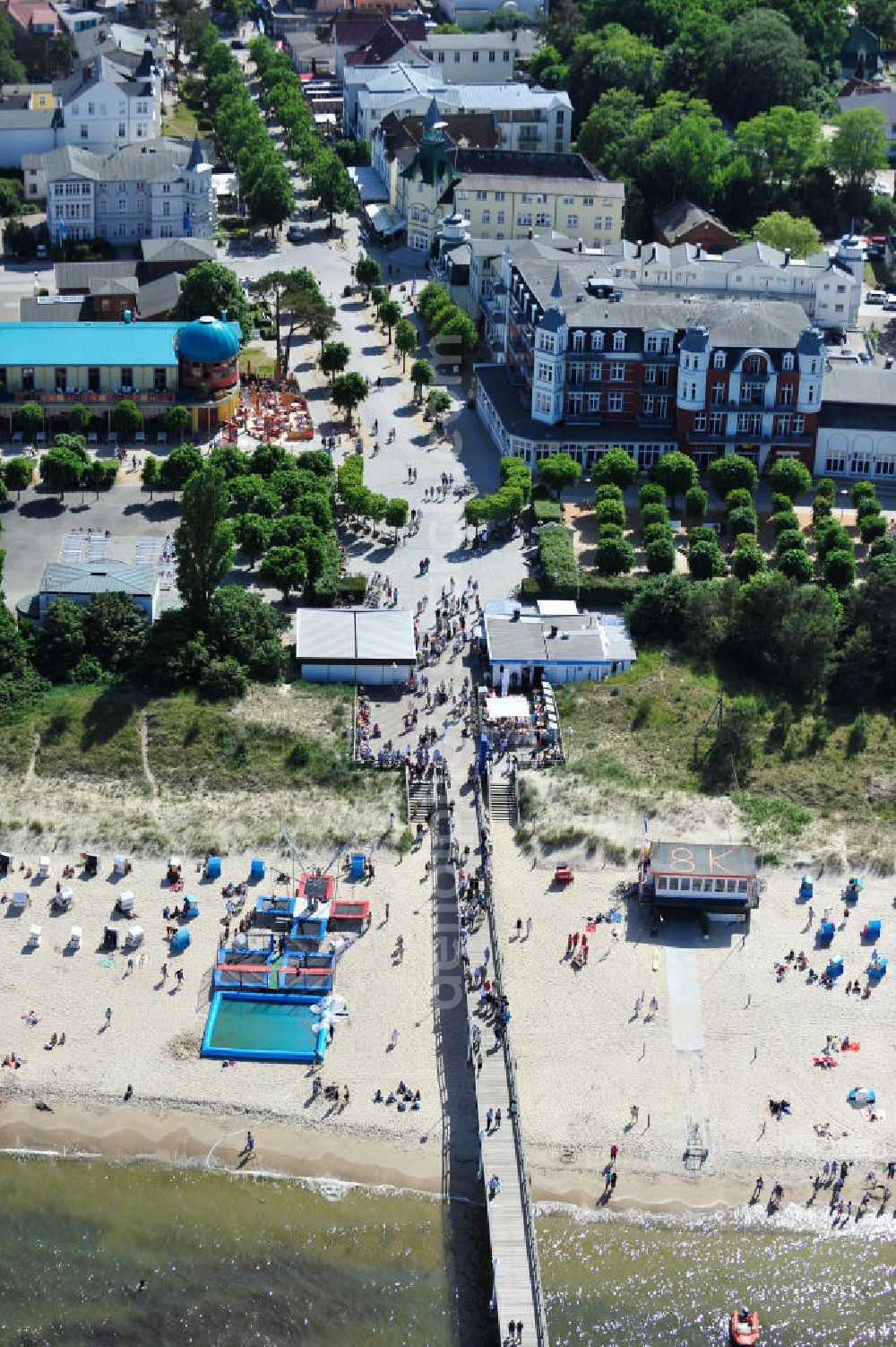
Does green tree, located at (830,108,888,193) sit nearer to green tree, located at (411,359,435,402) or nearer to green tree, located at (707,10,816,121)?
green tree, located at (707,10,816,121)

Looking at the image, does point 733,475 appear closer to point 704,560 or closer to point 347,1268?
point 704,560

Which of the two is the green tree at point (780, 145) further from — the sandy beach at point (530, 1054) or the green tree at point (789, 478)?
the sandy beach at point (530, 1054)

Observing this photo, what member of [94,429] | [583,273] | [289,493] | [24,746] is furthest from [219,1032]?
[583,273]

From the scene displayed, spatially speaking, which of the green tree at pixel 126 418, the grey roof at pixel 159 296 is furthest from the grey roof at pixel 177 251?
the green tree at pixel 126 418

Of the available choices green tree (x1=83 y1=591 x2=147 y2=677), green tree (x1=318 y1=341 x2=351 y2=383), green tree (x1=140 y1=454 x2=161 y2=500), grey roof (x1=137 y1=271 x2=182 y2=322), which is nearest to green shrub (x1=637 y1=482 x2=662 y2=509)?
green tree (x1=318 y1=341 x2=351 y2=383)

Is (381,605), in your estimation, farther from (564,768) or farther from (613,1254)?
(613,1254)

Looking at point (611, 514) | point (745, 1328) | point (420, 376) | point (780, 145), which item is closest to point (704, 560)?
point (611, 514)
